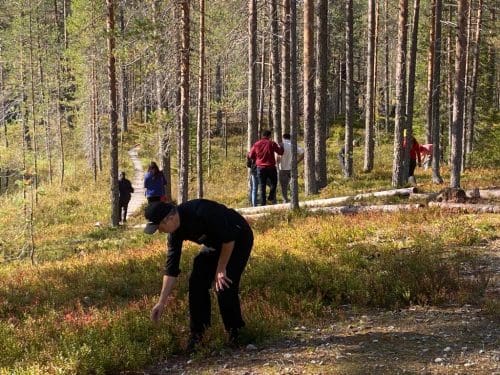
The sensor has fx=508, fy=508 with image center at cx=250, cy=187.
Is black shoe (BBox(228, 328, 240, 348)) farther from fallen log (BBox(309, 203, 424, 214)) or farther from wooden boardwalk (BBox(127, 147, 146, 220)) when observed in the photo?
wooden boardwalk (BBox(127, 147, 146, 220))

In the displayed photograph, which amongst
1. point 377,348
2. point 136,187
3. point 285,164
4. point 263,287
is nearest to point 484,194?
point 285,164

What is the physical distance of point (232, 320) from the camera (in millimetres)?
5688

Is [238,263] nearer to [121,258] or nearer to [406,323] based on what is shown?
[406,323]

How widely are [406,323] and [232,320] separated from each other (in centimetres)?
213

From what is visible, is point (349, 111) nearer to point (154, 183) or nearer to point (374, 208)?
point (154, 183)

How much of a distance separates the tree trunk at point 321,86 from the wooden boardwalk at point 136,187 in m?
8.89

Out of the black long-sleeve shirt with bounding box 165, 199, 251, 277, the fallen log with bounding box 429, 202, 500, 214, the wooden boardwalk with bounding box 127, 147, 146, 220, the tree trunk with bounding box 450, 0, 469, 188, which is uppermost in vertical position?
the tree trunk with bounding box 450, 0, 469, 188

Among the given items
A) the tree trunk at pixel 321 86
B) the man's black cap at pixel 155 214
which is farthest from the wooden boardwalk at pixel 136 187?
the man's black cap at pixel 155 214

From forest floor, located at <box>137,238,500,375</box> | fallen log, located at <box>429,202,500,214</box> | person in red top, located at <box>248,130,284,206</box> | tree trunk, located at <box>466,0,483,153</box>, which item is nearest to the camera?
forest floor, located at <box>137,238,500,375</box>

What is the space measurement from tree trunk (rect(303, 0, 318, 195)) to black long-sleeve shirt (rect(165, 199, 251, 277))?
12.0m

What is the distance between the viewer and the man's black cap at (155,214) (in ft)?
15.4

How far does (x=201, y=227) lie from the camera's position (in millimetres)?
4977

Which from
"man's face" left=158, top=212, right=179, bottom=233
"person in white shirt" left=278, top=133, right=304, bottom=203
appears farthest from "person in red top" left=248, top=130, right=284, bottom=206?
"man's face" left=158, top=212, right=179, bottom=233

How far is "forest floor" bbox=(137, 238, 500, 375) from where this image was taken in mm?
4973
